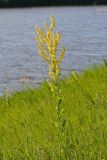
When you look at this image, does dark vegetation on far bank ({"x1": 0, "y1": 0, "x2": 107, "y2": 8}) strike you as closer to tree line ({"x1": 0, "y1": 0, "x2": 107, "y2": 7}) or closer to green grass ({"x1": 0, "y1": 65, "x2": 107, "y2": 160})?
tree line ({"x1": 0, "y1": 0, "x2": 107, "y2": 7})

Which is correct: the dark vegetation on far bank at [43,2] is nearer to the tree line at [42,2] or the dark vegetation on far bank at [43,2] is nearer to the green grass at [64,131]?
the tree line at [42,2]

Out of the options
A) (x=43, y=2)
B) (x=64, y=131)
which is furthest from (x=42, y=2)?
(x=64, y=131)

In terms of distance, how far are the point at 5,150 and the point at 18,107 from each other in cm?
466

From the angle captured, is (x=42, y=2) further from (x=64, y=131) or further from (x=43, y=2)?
(x=64, y=131)

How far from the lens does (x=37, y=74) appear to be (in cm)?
2205

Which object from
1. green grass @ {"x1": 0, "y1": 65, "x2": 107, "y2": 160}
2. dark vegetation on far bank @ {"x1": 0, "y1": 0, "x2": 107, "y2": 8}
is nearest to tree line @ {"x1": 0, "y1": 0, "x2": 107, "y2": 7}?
dark vegetation on far bank @ {"x1": 0, "y1": 0, "x2": 107, "y2": 8}

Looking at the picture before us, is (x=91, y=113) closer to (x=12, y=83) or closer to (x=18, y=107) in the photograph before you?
(x=18, y=107)

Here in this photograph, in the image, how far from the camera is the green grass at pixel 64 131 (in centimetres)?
614

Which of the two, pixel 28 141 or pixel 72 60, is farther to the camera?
pixel 72 60

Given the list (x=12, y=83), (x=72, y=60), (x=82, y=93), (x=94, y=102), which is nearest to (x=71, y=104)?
(x=94, y=102)

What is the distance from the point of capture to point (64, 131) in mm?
6188

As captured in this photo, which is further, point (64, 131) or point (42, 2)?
point (42, 2)

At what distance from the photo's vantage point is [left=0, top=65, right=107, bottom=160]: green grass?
20.1 feet

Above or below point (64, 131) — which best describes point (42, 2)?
below
